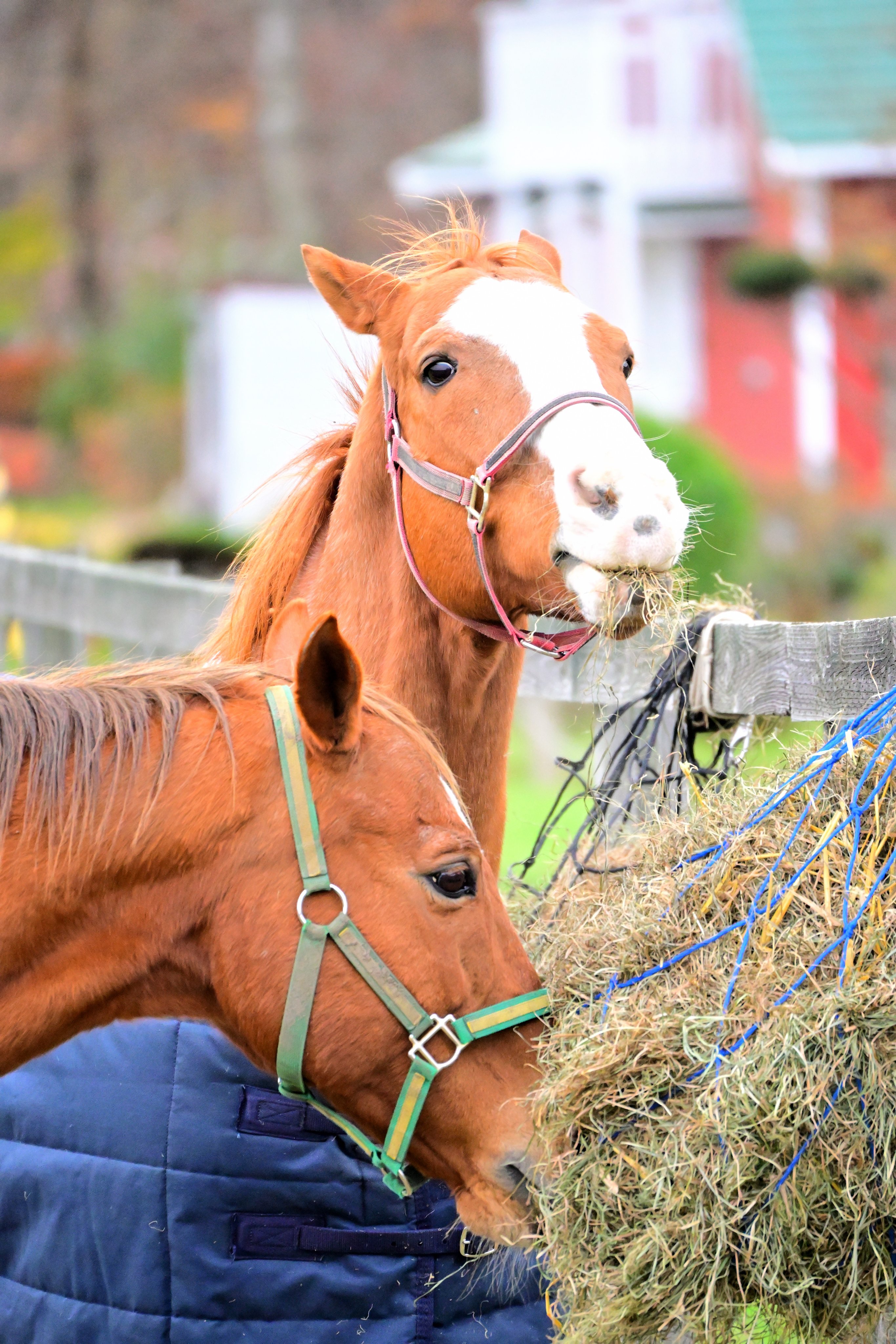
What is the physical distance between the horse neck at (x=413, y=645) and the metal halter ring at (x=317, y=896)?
0.68 meters

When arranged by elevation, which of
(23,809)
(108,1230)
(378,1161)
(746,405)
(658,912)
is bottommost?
(746,405)

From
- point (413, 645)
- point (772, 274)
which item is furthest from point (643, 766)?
point (772, 274)

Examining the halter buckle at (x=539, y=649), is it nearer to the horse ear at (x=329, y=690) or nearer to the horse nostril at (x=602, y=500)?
the horse nostril at (x=602, y=500)

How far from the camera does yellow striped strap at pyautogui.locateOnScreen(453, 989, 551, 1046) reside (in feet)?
7.14

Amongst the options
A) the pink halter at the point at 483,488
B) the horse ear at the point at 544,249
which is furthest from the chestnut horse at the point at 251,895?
the horse ear at the point at 544,249

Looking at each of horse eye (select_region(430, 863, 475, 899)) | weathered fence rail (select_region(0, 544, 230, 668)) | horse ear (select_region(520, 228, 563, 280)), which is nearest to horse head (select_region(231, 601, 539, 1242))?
horse eye (select_region(430, 863, 475, 899))

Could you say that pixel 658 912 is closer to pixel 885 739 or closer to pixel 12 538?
pixel 885 739

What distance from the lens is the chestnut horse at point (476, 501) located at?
2.45m

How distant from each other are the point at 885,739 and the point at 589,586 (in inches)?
23.9

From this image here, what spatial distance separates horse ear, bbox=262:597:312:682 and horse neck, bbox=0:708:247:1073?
0.31 m

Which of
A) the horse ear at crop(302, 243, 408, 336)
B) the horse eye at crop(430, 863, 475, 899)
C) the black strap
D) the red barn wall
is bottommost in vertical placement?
the red barn wall

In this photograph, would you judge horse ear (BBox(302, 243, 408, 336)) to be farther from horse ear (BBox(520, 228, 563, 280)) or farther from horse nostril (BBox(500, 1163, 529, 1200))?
horse nostril (BBox(500, 1163, 529, 1200))

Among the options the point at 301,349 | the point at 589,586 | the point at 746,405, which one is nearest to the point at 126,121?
the point at 301,349

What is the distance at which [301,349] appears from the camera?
20.9 metres
